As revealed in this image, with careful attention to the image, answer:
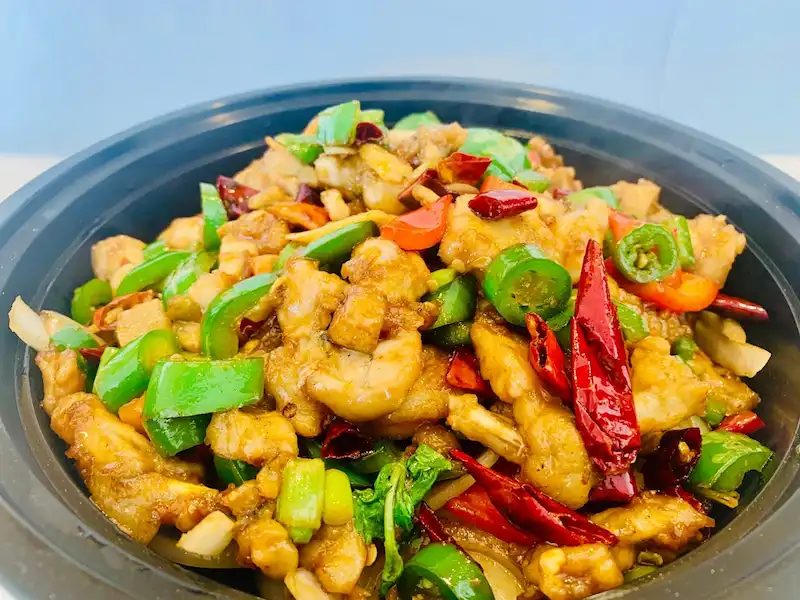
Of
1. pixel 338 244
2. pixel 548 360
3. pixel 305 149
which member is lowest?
pixel 548 360

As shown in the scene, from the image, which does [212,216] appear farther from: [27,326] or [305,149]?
[27,326]

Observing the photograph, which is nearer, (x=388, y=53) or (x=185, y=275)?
(x=185, y=275)

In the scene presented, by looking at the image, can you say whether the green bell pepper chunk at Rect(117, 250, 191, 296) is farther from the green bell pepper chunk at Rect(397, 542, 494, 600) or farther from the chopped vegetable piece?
the green bell pepper chunk at Rect(397, 542, 494, 600)

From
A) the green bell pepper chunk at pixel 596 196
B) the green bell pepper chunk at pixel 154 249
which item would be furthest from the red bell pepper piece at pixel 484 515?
the green bell pepper chunk at pixel 154 249

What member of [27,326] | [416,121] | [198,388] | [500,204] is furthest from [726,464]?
[27,326]

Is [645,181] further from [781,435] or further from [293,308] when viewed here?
[293,308]
